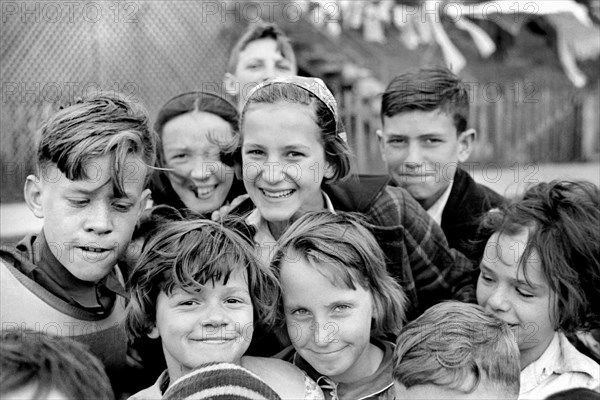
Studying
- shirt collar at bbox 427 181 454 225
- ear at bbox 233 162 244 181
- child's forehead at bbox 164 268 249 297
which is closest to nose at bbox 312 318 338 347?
child's forehead at bbox 164 268 249 297

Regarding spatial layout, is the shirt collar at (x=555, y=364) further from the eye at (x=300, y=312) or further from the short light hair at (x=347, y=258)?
the eye at (x=300, y=312)

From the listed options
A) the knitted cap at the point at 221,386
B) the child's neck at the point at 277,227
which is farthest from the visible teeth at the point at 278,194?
the knitted cap at the point at 221,386

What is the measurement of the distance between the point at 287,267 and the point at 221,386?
2.92 feet

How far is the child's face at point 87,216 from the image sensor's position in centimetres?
257

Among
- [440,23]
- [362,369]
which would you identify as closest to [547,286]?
[362,369]

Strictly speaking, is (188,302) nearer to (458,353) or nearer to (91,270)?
(91,270)

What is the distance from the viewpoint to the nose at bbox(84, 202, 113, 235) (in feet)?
8.42

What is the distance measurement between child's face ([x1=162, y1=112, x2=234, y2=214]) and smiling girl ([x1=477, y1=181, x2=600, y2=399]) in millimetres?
1134

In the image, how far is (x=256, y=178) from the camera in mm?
2898

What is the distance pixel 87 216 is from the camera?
258 cm

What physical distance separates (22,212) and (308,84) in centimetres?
447

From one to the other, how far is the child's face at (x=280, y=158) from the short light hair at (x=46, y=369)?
1423mm

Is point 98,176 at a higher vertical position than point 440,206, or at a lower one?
higher

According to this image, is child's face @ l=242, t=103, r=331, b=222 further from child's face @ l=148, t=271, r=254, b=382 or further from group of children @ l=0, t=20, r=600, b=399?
child's face @ l=148, t=271, r=254, b=382
